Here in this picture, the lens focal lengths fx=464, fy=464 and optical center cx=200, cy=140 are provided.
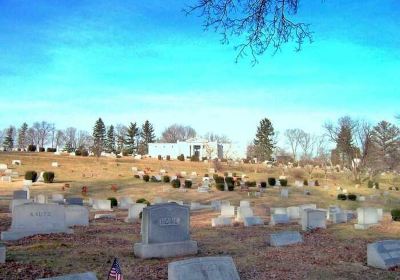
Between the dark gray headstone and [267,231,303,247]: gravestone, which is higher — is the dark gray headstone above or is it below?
above

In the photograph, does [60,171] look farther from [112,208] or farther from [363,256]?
[363,256]

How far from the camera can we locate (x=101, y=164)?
6162 cm

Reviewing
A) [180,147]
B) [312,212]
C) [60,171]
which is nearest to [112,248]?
[312,212]

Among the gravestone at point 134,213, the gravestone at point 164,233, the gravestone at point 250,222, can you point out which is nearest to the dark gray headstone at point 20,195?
the gravestone at point 134,213

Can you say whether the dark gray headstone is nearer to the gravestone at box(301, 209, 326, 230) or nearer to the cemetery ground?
the cemetery ground

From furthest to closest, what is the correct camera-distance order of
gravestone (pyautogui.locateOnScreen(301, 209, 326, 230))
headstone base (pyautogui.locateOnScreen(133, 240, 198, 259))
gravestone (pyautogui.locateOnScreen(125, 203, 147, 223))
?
gravestone (pyautogui.locateOnScreen(125, 203, 147, 223)) → gravestone (pyautogui.locateOnScreen(301, 209, 326, 230)) → headstone base (pyautogui.locateOnScreen(133, 240, 198, 259))

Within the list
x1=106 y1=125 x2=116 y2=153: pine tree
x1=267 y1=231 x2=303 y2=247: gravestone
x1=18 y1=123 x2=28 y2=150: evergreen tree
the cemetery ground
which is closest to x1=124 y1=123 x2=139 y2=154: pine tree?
x1=106 y1=125 x2=116 y2=153: pine tree

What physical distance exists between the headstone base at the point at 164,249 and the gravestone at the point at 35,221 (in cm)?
422

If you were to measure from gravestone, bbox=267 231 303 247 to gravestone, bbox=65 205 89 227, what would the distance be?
25.0 feet

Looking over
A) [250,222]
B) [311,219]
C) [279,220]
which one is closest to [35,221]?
[250,222]

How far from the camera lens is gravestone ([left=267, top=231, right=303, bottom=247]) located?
13.4 meters

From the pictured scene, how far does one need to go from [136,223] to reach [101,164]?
→ 142ft

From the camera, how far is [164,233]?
12.0 meters

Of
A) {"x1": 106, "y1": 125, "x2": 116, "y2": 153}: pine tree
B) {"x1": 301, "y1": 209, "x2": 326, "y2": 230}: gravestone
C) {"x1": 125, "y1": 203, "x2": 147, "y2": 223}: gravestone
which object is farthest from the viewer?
{"x1": 106, "y1": 125, "x2": 116, "y2": 153}: pine tree
